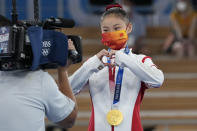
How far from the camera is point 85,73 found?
3.32m

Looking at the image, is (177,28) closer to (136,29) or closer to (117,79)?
(136,29)

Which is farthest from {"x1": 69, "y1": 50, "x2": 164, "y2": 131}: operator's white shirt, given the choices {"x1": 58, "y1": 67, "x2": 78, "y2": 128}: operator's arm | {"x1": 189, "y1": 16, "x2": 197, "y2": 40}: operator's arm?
{"x1": 189, "y1": 16, "x2": 197, "y2": 40}: operator's arm

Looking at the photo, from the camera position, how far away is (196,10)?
8.46m

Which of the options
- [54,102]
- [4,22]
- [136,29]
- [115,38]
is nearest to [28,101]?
[54,102]

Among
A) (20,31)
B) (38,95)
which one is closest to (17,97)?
(38,95)

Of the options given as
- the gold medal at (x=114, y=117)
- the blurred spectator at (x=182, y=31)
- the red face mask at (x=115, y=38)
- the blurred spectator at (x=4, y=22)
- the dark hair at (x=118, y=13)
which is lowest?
the blurred spectator at (x=182, y=31)

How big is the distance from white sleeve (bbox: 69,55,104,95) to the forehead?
0.68 feet

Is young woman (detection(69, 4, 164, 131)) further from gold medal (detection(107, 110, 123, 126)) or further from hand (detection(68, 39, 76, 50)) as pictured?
hand (detection(68, 39, 76, 50))

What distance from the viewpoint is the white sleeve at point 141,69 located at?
313 centimetres

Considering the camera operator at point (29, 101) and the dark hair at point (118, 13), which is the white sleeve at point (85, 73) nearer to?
the dark hair at point (118, 13)

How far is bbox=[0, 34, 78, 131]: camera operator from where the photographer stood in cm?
262

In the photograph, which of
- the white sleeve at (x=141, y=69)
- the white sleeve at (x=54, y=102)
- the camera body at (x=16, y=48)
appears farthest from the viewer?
the white sleeve at (x=141, y=69)

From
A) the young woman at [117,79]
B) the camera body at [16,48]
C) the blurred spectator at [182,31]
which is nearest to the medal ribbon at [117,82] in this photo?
the young woman at [117,79]

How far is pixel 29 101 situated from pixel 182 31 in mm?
5435
